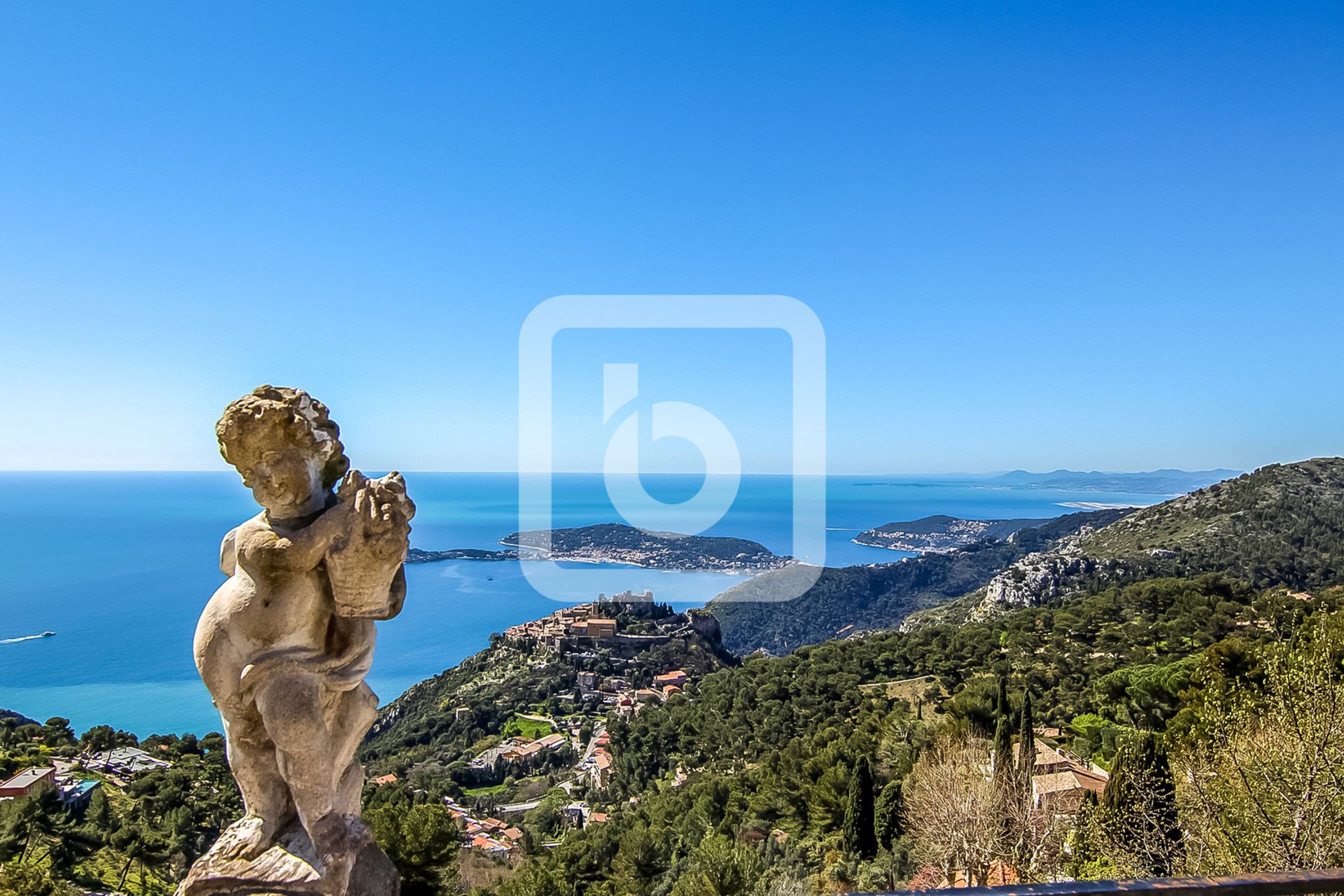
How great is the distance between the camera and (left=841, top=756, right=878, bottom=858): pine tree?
1609cm

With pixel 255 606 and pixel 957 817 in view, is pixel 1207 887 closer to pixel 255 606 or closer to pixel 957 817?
pixel 255 606

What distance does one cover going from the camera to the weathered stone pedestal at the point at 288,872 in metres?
2.39

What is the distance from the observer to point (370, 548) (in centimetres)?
250

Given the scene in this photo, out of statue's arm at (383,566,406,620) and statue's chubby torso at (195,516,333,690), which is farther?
statue's arm at (383,566,406,620)

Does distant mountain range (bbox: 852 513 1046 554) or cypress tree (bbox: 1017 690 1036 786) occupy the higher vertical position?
cypress tree (bbox: 1017 690 1036 786)

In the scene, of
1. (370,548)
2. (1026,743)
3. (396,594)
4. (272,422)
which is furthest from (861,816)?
(272,422)

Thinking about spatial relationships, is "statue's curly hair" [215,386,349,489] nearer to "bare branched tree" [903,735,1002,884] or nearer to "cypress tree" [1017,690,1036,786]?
"bare branched tree" [903,735,1002,884]

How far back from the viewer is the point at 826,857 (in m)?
16.8

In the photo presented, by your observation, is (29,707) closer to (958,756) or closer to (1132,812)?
(958,756)

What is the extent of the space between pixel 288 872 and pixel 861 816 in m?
17.0

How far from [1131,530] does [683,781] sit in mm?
52122

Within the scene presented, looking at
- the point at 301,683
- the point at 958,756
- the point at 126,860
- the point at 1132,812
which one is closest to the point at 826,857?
the point at 958,756

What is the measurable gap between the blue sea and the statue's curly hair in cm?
949

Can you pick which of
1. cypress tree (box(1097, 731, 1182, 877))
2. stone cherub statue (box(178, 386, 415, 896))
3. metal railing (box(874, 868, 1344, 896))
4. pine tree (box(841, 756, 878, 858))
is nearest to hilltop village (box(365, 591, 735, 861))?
pine tree (box(841, 756, 878, 858))
